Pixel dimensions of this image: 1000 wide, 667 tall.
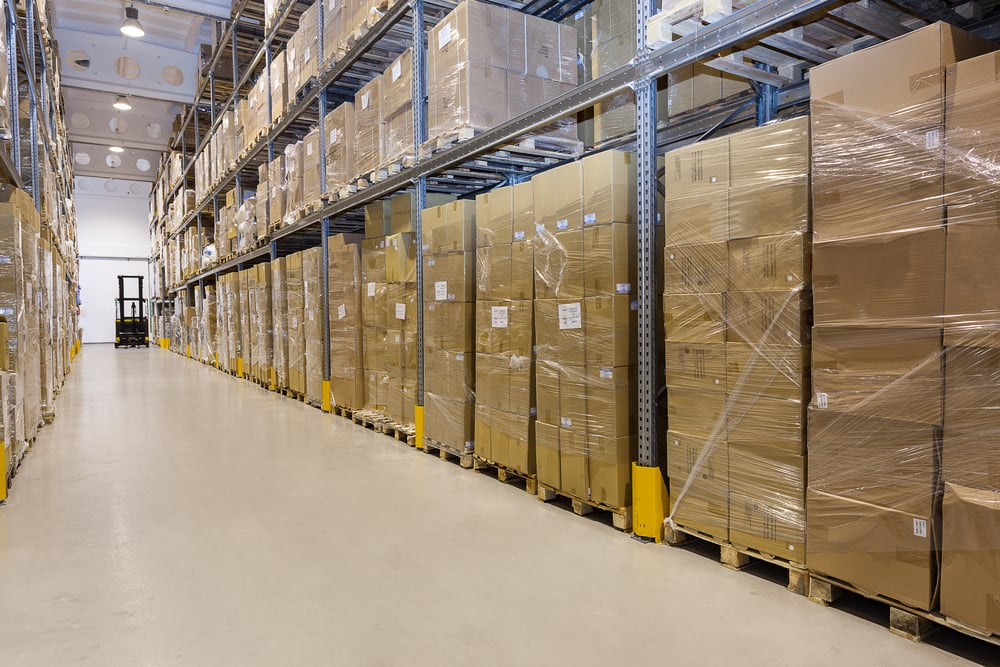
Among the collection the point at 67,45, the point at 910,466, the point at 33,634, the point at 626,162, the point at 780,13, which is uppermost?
the point at 67,45

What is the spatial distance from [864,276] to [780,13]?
1.13 metres

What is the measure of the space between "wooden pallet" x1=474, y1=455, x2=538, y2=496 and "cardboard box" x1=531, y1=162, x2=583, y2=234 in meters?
1.65

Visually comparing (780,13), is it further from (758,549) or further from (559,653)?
(559,653)

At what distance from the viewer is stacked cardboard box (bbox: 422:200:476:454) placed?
5.00 m

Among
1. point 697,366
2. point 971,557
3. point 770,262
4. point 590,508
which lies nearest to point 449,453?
point 590,508

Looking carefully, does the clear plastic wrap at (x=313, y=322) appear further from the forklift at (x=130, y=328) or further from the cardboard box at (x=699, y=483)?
the forklift at (x=130, y=328)

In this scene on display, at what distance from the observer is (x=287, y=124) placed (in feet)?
28.1

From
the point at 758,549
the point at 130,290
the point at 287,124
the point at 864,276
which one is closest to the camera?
the point at 864,276

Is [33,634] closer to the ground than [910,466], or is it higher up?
closer to the ground

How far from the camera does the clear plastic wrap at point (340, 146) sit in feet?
22.2

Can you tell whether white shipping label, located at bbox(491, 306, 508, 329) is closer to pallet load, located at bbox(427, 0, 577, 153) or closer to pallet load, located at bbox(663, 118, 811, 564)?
pallet load, located at bbox(427, 0, 577, 153)

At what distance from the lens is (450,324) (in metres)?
5.18

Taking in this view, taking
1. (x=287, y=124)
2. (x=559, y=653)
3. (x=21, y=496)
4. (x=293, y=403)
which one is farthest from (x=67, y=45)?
(x=559, y=653)

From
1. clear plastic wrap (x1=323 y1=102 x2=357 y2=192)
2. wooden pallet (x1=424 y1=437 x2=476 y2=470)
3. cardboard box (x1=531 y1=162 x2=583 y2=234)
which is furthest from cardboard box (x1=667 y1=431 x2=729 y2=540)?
clear plastic wrap (x1=323 y1=102 x2=357 y2=192)
